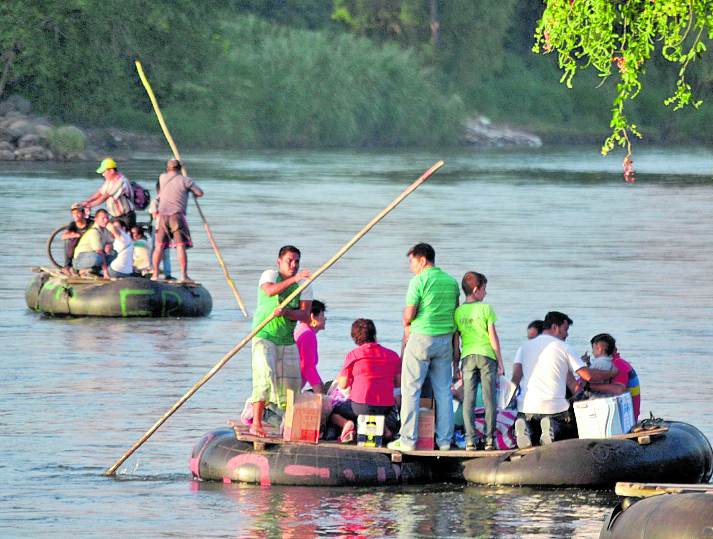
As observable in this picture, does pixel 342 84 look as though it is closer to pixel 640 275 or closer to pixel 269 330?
pixel 640 275

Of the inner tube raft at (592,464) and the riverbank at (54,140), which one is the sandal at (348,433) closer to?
the inner tube raft at (592,464)

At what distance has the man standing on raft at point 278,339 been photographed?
38.7 feet

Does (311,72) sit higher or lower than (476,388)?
higher

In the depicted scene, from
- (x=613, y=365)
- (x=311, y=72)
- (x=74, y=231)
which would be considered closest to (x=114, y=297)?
(x=74, y=231)

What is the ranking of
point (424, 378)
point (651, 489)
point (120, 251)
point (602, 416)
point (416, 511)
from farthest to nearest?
point (120, 251)
point (424, 378)
point (602, 416)
point (416, 511)
point (651, 489)

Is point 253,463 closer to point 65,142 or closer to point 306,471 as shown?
point 306,471

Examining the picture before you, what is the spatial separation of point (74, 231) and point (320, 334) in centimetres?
342

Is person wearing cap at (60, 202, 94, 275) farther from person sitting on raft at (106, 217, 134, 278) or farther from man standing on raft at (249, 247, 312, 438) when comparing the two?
man standing on raft at (249, 247, 312, 438)

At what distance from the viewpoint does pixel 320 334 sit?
19547 millimetres

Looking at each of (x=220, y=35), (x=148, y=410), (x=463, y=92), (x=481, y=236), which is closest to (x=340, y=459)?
(x=148, y=410)

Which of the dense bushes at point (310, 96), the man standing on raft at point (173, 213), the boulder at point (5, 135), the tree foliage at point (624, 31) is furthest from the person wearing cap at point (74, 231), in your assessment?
the dense bushes at point (310, 96)

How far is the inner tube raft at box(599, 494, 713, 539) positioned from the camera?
28.8 feet

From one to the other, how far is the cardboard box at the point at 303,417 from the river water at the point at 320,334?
0.42 meters

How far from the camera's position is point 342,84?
79.4m
